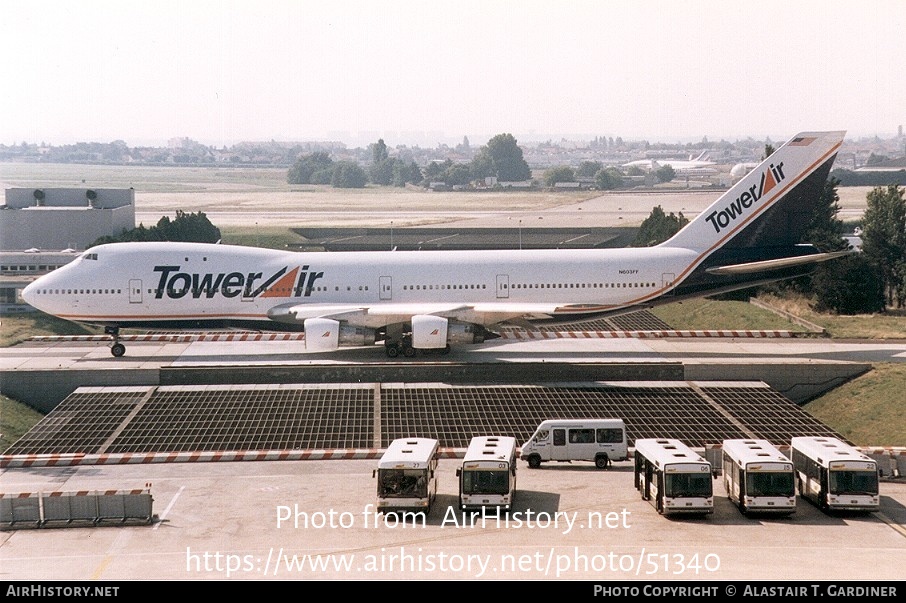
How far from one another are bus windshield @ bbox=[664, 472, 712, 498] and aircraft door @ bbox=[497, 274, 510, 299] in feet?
75.4

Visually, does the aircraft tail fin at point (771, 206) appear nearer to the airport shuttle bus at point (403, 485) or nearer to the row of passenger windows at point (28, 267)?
the airport shuttle bus at point (403, 485)

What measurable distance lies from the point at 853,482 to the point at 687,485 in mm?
4861

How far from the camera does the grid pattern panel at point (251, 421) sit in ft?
134

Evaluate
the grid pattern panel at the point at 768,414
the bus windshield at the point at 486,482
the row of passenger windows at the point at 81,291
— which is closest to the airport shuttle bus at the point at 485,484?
the bus windshield at the point at 486,482

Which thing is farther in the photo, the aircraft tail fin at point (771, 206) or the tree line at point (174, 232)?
the tree line at point (174, 232)

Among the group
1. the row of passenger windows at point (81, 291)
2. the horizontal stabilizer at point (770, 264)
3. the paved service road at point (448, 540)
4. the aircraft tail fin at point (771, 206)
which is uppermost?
the aircraft tail fin at point (771, 206)

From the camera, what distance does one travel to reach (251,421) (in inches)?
1704

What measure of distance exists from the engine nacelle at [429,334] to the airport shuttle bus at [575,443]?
12382mm

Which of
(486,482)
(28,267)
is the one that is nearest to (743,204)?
(486,482)

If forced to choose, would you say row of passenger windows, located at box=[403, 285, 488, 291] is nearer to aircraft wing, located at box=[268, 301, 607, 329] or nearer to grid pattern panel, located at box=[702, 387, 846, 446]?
aircraft wing, located at box=[268, 301, 607, 329]

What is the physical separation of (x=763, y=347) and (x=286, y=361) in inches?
929
